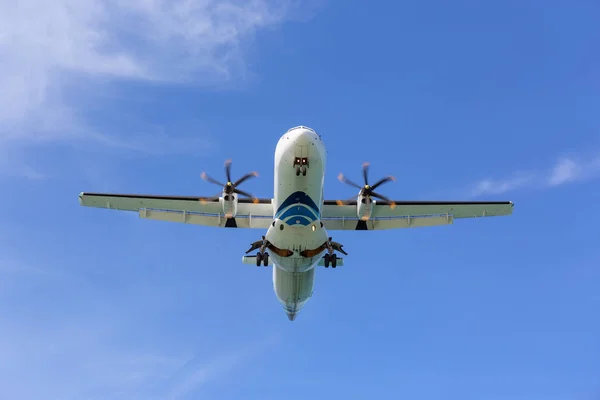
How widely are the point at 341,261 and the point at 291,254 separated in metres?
3.43

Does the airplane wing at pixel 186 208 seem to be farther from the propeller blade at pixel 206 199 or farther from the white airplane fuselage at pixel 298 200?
the white airplane fuselage at pixel 298 200

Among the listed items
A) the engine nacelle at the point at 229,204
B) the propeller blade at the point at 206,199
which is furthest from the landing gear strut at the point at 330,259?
the propeller blade at the point at 206,199

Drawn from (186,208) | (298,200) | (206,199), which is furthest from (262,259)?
(186,208)

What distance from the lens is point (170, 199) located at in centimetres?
2723

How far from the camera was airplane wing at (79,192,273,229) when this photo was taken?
27.2 m

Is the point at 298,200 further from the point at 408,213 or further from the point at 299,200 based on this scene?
the point at 408,213

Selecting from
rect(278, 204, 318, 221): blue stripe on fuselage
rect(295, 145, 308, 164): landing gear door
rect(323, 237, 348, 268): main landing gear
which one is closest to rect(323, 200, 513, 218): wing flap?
rect(323, 237, 348, 268): main landing gear

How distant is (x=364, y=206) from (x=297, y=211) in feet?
13.6

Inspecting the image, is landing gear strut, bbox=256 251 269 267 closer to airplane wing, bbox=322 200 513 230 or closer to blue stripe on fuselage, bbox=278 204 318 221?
blue stripe on fuselage, bbox=278 204 318 221

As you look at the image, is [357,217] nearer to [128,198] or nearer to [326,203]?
[326,203]

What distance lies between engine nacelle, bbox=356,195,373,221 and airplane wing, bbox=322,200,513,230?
1153mm

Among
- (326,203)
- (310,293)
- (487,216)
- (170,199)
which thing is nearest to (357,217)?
(326,203)

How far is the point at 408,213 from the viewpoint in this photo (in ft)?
92.5

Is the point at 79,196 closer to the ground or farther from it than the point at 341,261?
farther from it
